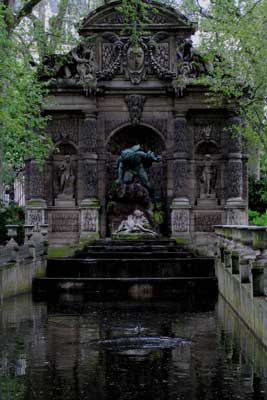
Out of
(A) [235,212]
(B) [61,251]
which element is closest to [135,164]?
(A) [235,212]

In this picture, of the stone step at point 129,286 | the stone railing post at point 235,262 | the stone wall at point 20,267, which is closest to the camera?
the stone railing post at point 235,262

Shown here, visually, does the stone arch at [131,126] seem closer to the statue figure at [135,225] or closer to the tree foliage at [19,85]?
the tree foliage at [19,85]

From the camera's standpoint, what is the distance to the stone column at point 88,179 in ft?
95.7

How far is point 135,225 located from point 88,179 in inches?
A: 116

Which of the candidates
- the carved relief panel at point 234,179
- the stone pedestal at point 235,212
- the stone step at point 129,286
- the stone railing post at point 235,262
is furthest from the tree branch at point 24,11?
the stone railing post at point 235,262

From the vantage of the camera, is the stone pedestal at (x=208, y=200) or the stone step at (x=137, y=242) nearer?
the stone step at (x=137, y=242)

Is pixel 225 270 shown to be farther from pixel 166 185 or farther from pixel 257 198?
pixel 257 198

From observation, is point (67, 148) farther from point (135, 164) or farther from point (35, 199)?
point (135, 164)

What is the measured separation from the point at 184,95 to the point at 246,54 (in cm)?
331

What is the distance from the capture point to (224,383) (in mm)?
9219


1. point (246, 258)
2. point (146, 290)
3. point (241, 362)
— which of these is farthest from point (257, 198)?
point (241, 362)

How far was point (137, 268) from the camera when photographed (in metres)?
22.3

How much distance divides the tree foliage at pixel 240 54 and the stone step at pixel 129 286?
25.8 feet

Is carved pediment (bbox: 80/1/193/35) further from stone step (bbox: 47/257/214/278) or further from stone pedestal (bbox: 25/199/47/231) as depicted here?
stone step (bbox: 47/257/214/278)
